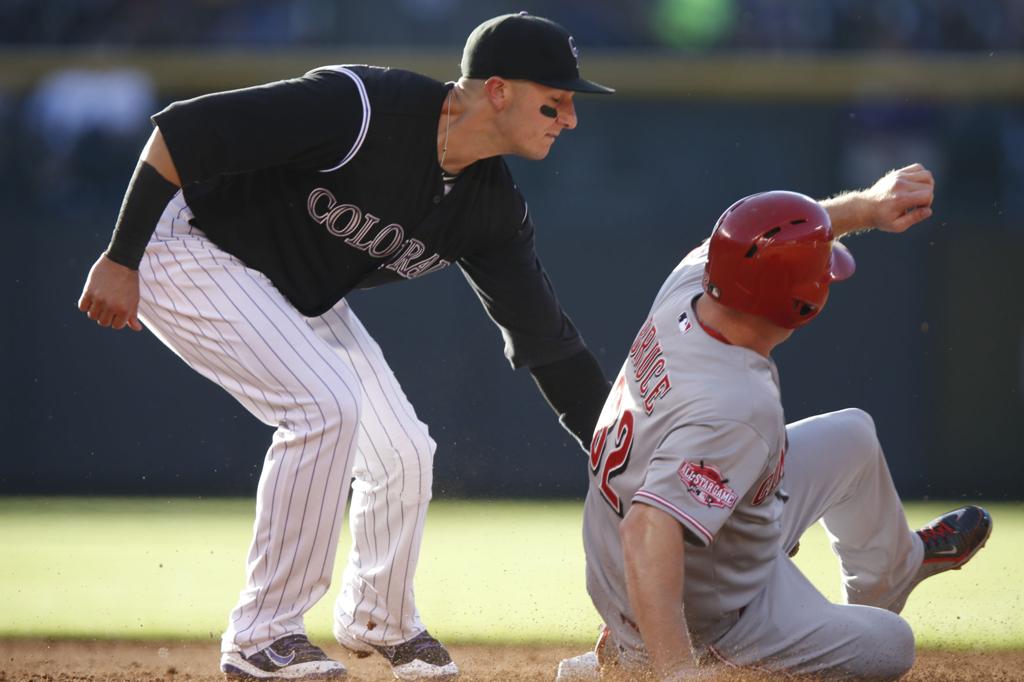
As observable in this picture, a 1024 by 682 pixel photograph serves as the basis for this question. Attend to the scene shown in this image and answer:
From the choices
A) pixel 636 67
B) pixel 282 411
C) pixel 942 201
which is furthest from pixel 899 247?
pixel 282 411

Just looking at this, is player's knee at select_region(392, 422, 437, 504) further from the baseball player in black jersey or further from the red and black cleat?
the red and black cleat

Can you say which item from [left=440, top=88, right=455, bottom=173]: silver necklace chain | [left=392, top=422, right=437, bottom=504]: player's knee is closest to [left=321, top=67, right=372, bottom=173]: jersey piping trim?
[left=440, top=88, right=455, bottom=173]: silver necklace chain

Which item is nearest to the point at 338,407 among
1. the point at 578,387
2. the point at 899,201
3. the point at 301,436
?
the point at 301,436

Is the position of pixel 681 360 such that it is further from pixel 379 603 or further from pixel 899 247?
pixel 899 247

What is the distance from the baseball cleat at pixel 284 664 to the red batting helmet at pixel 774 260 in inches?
49.1

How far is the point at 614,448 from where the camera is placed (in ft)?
8.85

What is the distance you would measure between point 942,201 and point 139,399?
233 inches

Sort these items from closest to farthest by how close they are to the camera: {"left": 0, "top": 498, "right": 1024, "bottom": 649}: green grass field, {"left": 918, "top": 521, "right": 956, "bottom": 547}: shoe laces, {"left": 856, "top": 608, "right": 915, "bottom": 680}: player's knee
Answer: {"left": 856, "top": 608, "right": 915, "bottom": 680}: player's knee
{"left": 918, "top": 521, "right": 956, "bottom": 547}: shoe laces
{"left": 0, "top": 498, "right": 1024, "bottom": 649}: green grass field

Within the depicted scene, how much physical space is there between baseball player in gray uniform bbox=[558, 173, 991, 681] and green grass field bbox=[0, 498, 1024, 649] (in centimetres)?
138

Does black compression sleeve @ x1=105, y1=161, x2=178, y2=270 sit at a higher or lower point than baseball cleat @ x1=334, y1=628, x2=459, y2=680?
higher

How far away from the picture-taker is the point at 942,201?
991 centimetres

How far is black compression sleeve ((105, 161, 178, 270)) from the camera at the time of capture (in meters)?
3.00

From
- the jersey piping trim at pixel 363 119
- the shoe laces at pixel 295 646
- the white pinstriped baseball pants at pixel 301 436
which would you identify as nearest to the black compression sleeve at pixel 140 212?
the white pinstriped baseball pants at pixel 301 436

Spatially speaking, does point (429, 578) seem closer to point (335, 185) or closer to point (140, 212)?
point (335, 185)
